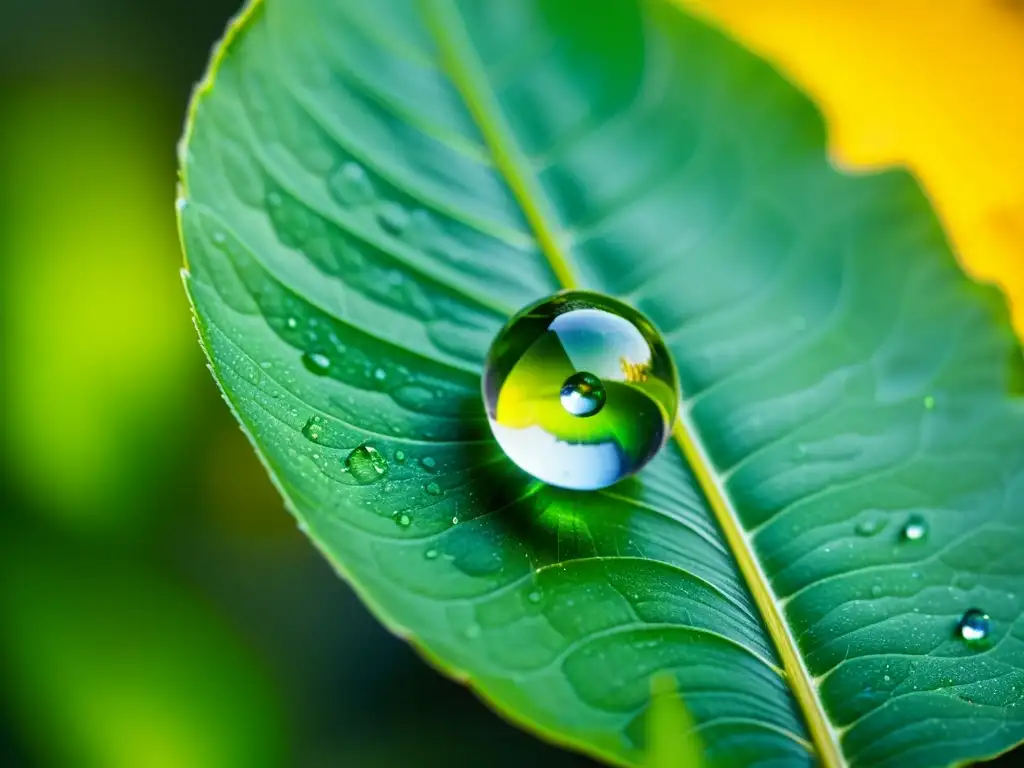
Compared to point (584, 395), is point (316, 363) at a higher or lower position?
lower

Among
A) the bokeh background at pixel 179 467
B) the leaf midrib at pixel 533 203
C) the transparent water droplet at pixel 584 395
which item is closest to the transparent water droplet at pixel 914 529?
the leaf midrib at pixel 533 203

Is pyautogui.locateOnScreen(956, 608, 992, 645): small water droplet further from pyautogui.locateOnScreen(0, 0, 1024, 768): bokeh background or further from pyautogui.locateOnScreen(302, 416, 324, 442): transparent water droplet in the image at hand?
pyautogui.locateOnScreen(0, 0, 1024, 768): bokeh background

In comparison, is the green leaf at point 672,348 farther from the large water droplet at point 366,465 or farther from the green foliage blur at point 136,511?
the green foliage blur at point 136,511

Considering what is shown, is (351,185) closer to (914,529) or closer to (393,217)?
(393,217)

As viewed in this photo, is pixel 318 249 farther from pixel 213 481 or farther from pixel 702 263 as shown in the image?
pixel 213 481

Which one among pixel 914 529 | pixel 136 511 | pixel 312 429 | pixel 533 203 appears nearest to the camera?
pixel 312 429

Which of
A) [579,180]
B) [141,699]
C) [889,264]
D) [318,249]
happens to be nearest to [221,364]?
[318,249]

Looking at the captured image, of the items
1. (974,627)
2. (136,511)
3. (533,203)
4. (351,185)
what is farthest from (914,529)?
(136,511)
